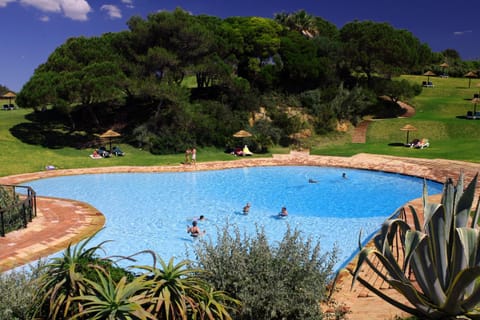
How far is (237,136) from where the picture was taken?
1163 inches

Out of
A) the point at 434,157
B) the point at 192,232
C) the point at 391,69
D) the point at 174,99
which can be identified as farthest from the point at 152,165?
the point at 391,69

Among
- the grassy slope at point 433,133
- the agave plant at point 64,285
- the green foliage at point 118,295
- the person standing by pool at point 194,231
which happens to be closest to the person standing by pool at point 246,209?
the person standing by pool at point 194,231

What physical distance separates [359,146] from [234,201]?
16.2 metres

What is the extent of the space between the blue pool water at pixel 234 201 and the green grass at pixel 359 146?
3.10 metres

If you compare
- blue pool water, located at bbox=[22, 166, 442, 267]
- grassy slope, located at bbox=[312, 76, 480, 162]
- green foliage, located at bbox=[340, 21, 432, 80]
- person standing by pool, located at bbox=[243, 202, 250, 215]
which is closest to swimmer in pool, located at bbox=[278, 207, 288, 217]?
blue pool water, located at bbox=[22, 166, 442, 267]

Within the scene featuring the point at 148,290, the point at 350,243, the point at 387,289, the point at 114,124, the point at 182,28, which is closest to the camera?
the point at 148,290

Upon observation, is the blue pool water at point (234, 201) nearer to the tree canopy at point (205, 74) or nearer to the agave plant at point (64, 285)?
the agave plant at point (64, 285)

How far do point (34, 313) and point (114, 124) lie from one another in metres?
30.0

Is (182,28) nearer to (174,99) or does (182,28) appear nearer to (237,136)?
(174,99)

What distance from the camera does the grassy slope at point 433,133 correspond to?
2841cm

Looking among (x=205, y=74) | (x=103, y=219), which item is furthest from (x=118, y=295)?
(x=205, y=74)

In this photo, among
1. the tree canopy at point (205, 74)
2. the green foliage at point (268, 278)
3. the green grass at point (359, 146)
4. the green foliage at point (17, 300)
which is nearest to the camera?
the green foliage at point (17, 300)

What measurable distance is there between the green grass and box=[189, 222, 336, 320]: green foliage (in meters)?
19.7

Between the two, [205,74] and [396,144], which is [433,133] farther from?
[205,74]
